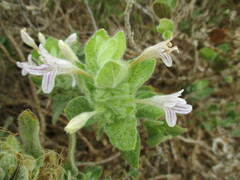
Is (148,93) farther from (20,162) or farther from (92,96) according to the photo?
(20,162)

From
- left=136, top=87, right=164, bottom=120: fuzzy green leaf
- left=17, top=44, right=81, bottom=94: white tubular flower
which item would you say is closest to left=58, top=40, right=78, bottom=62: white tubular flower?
left=17, top=44, right=81, bottom=94: white tubular flower

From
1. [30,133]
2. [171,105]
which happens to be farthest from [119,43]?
[30,133]

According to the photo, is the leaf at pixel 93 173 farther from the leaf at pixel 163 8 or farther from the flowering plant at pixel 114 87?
the leaf at pixel 163 8

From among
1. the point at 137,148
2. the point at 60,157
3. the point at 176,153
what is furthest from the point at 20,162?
the point at 176,153

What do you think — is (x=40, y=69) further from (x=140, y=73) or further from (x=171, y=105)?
(x=171, y=105)

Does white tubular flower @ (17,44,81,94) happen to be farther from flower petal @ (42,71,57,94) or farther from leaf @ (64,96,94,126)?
leaf @ (64,96,94,126)

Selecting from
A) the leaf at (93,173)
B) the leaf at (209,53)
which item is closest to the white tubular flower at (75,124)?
the leaf at (93,173)

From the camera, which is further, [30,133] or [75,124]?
[30,133]
